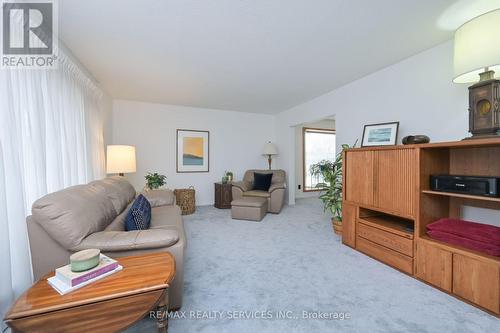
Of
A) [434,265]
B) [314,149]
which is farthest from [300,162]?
[434,265]

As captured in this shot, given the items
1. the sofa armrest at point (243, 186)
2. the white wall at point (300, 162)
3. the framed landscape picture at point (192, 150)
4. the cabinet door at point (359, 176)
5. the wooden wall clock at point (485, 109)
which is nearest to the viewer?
the wooden wall clock at point (485, 109)

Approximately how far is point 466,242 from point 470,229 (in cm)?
13

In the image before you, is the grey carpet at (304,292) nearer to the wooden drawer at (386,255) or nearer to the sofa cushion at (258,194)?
the wooden drawer at (386,255)

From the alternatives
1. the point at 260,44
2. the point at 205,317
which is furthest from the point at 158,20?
the point at 205,317

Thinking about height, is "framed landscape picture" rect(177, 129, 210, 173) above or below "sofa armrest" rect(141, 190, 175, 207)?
above

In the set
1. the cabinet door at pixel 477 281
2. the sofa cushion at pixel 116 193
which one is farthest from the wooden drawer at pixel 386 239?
the sofa cushion at pixel 116 193

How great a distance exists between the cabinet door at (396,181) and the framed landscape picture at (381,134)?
1.39 feet

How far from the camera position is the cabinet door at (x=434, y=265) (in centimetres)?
184

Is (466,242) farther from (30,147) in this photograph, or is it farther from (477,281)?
(30,147)

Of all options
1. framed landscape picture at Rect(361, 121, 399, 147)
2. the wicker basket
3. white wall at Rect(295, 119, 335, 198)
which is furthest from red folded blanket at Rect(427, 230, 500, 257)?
white wall at Rect(295, 119, 335, 198)

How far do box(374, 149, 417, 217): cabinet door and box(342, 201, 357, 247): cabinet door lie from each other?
1.29 ft

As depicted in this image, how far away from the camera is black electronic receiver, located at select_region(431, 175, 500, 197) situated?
1.64m

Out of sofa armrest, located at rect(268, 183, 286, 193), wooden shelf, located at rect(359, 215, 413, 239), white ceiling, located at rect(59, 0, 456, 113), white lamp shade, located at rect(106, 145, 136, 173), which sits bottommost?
wooden shelf, located at rect(359, 215, 413, 239)

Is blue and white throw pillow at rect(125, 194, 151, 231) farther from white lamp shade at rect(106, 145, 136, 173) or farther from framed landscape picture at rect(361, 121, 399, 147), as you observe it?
framed landscape picture at rect(361, 121, 399, 147)
